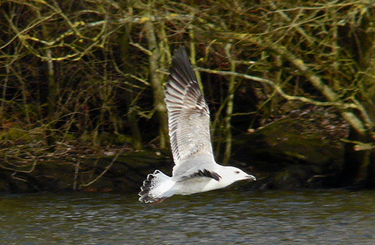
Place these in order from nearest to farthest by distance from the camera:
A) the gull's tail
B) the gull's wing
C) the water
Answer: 1. the gull's tail
2. the gull's wing
3. the water

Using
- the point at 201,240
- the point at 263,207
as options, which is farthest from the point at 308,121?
the point at 201,240

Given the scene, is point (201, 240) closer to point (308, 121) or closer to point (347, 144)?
point (347, 144)

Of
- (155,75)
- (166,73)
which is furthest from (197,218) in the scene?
(155,75)

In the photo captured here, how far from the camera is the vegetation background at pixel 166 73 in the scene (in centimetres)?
913

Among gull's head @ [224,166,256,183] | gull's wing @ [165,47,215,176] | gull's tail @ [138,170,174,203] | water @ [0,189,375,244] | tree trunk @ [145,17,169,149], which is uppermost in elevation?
tree trunk @ [145,17,169,149]

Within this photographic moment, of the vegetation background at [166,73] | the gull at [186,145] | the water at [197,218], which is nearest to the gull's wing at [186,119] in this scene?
the gull at [186,145]

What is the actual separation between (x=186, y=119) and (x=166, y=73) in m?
3.21

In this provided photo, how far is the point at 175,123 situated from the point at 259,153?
4649mm

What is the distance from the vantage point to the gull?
6.17 m

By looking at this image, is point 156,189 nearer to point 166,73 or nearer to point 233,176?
point 233,176

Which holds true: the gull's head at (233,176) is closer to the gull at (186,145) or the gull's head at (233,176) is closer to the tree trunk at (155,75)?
the gull at (186,145)

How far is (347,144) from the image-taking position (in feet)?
32.9

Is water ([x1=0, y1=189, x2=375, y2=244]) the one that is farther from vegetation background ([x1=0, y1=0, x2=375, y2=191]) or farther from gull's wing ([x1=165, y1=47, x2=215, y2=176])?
gull's wing ([x1=165, y1=47, x2=215, y2=176])

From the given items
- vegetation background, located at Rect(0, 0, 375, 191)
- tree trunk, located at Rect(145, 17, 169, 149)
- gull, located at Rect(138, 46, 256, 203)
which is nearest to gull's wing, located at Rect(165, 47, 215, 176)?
gull, located at Rect(138, 46, 256, 203)
